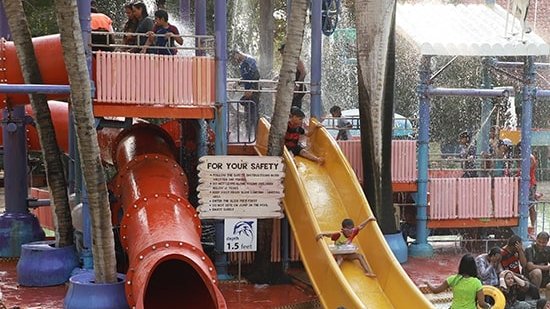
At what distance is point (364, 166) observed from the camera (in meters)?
13.7

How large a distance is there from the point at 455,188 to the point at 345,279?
496 cm

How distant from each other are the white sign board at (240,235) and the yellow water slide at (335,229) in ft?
2.41

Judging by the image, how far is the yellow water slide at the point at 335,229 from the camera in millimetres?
10594

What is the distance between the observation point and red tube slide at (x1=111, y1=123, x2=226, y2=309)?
10266 mm

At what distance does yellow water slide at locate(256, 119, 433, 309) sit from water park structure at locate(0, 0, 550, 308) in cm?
2

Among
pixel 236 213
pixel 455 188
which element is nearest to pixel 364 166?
pixel 455 188

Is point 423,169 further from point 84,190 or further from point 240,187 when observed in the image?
point 84,190

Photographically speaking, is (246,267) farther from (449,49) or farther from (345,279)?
(449,49)

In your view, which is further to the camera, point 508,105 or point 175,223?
point 508,105

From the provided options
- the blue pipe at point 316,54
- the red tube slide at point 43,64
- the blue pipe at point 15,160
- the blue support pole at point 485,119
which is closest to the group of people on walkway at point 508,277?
the blue pipe at point 316,54

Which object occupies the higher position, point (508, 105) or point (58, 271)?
point (508, 105)

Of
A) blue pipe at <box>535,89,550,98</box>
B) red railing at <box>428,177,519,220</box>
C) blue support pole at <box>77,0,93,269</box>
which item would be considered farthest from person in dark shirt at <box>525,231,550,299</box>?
blue support pole at <box>77,0,93,269</box>

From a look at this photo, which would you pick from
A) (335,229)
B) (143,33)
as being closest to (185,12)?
(143,33)

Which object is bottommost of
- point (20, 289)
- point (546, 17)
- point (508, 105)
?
point (20, 289)
